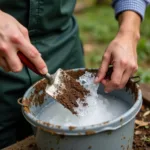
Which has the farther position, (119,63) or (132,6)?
(132,6)

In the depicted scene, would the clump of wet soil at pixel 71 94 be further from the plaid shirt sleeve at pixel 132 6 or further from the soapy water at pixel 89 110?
the plaid shirt sleeve at pixel 132 6

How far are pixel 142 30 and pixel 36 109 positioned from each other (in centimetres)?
338

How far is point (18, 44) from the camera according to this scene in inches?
55.8

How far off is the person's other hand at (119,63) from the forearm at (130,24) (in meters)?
0.08

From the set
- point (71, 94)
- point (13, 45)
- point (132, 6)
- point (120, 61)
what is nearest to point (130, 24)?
point (132, 6)

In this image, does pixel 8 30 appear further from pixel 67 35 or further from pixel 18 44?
pixel 67 35

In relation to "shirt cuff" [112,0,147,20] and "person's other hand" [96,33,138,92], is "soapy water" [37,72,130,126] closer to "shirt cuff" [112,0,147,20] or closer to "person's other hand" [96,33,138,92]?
"person's other hand" [96,33,138,92]

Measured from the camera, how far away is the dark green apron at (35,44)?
185 cm

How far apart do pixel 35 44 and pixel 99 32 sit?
3182 mm

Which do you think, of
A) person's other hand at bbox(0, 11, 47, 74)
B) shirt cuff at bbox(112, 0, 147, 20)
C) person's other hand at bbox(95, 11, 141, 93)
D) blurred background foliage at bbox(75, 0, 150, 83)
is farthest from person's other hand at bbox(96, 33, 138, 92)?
blurred background foliage at bbox(75, 0, 150, 83)

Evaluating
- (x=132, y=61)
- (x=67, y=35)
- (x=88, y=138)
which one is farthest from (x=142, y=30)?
(x=88, y=138)

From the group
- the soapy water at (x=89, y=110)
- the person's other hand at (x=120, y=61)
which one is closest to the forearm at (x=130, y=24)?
the person's other hand at (x=120, y=61)

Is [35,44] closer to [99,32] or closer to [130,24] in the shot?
[130,24]

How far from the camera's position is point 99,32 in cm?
506
